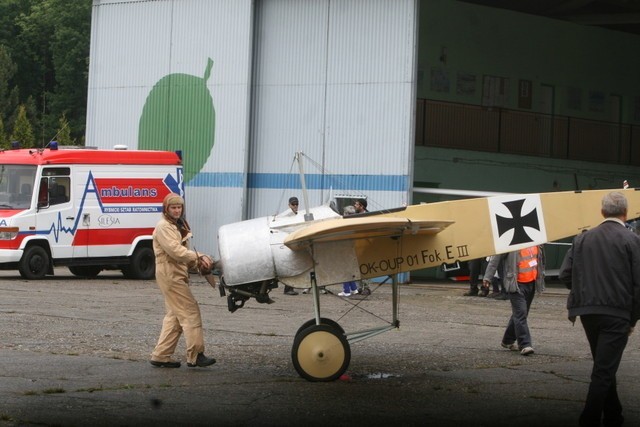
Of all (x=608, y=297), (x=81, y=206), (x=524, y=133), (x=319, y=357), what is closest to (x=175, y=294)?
(x=319, y=357)

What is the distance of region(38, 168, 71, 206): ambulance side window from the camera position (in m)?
24.7

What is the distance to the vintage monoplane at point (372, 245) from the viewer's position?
11.2 m

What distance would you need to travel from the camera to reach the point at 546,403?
9852 millimetres

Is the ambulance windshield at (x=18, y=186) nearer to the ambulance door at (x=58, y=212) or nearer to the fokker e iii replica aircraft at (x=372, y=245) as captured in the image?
the ambulance door at (x=58, y=212)

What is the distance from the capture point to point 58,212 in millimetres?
24797

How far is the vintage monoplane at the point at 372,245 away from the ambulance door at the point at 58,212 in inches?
552

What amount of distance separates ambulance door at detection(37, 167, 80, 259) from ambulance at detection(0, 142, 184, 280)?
19 millimetres

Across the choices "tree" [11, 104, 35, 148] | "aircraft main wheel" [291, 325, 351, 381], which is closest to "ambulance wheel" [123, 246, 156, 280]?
"aircraft main wheel" [291, 325, 351, 381]

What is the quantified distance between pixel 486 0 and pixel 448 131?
4.60 m

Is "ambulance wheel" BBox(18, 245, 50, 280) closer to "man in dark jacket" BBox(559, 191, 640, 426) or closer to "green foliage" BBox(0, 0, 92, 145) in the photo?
"man in dark jacket" BBox(559, 191, 640, 426)

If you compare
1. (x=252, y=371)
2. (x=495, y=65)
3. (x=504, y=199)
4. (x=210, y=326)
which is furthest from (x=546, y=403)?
(x=495, y=65)

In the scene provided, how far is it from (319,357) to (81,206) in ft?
49.0

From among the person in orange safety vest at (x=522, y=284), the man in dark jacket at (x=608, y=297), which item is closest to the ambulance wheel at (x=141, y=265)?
the person in orange safety vest at (x=522, y=284)

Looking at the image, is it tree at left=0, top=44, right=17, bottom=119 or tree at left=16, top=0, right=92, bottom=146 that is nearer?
tree at left=0, top=44, right=17, bottom=119
